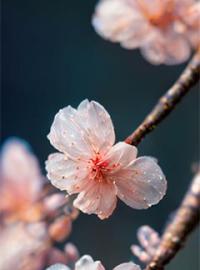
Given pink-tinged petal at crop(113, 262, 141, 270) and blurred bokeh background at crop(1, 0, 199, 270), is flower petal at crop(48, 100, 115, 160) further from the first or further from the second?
blurred bokeh background at crop(1, 0, 199, 270)

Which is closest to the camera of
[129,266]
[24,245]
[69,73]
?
[129,266]

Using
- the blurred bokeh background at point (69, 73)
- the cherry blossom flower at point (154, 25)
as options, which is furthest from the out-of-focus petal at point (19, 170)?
the blurred bokeh background at point (69, 73)

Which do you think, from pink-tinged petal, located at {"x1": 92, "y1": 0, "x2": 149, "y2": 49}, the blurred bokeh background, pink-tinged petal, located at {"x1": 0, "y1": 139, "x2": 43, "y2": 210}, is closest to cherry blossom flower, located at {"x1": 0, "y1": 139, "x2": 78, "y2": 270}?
pink-tinged petal, located at {"x1": 0, "y1": 139, "x2": 43, "y2": 210}

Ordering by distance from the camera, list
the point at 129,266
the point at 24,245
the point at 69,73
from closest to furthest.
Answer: the point at 129,266
the point at 24,245
the point at 69,73

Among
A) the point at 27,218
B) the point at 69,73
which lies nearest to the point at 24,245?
the point at 27,218

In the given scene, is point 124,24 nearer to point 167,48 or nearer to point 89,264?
point 167,48

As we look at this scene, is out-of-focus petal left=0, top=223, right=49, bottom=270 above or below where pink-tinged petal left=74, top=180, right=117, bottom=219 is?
above

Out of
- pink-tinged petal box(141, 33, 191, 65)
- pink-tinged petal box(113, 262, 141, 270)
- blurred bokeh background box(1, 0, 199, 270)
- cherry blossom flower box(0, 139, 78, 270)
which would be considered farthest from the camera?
blurred bokeh background box(1, 0, 199, 270)
